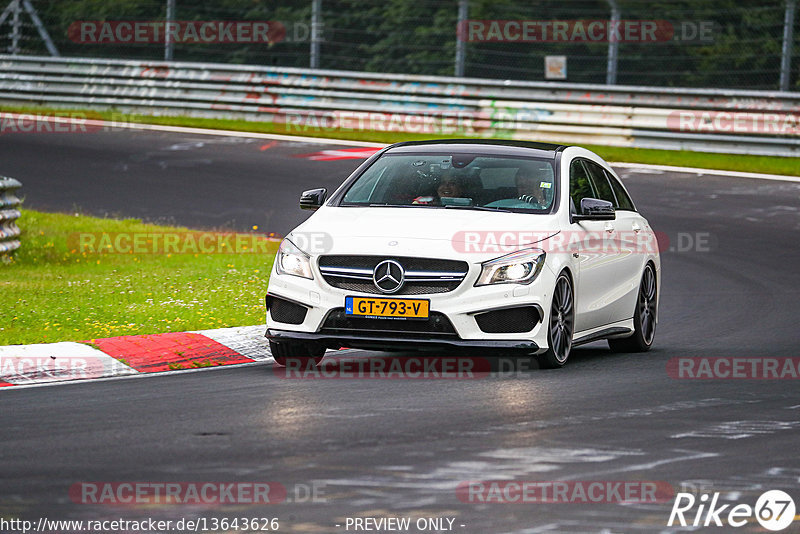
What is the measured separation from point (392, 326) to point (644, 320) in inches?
128

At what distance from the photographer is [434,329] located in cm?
996

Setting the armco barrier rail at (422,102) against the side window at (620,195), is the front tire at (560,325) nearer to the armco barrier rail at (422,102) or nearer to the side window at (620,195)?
the side window at (620,195)

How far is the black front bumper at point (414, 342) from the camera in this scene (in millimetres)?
9969

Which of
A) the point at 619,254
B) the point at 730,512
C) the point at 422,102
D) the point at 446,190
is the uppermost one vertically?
the point at 422,102

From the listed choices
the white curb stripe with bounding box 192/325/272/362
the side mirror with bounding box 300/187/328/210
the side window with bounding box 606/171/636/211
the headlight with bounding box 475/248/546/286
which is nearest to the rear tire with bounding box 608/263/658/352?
the side window with bounding box 606/171/636/211

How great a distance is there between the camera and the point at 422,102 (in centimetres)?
2683

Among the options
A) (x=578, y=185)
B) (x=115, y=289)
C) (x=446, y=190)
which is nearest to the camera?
(x=446, y=190)

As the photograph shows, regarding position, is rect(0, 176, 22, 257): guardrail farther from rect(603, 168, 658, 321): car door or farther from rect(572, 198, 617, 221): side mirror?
rect(572, 198, 617, 221): side mirror

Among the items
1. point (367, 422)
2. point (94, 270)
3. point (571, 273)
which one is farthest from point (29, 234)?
point (367, 422)

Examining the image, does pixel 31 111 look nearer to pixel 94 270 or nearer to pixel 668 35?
pixel 668 35

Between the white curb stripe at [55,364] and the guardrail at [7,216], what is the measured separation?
217 inches

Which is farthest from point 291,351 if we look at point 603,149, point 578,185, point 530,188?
point 603,149

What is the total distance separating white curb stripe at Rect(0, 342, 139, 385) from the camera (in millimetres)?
10133

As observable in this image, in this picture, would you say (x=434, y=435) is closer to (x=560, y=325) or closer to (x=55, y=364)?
(x=560, y=325)
